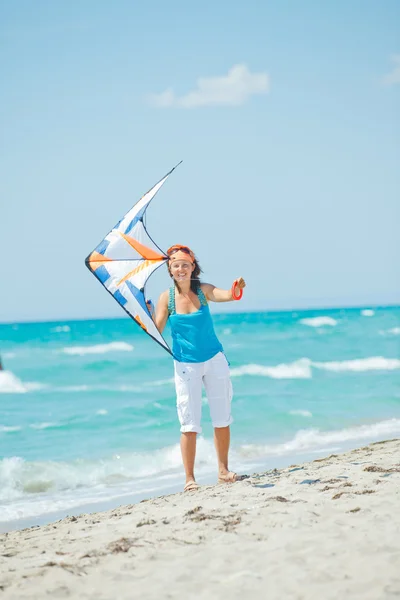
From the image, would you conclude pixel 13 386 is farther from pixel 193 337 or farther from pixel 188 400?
pixel 193 337

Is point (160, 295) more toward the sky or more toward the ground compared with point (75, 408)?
more toward the sky

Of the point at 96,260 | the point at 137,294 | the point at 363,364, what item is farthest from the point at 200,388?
the point at 363,364

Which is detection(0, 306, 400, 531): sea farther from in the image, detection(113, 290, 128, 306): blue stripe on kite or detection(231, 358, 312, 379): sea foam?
detection(113, 290, 128, 306): blue stripe on kite

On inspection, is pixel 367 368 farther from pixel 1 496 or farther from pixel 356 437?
pixel 1 496

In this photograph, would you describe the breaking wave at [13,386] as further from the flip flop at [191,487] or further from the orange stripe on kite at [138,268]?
the orange stripe on kite at [138,268]

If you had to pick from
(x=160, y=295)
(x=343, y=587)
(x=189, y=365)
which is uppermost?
(x=160, y=295)

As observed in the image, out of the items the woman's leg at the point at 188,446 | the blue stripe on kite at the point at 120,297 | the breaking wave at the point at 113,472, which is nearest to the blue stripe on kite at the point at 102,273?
the blue stripe on kite at the point at 120,297

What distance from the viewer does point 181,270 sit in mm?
5590

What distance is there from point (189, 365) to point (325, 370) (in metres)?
15.4

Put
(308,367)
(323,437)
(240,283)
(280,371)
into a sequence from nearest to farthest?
1. (240,283)
2. (323,437)
3. (280,371)
4. (308,367)

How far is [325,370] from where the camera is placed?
20.4 metres

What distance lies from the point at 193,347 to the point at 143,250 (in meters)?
0.83

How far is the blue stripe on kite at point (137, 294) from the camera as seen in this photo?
554cm

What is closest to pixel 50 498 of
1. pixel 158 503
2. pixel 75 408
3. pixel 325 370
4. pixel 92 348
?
pixel 158 503
